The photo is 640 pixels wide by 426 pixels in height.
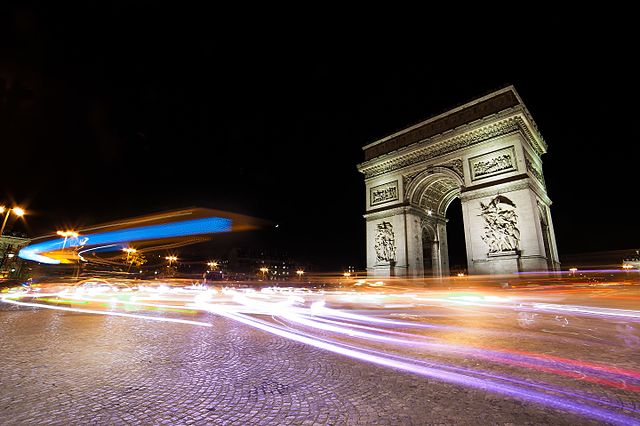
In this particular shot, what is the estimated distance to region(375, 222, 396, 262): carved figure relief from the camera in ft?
83.7

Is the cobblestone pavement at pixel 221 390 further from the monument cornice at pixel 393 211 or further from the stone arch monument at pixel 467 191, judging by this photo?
the monument cornice at pixel 393 211

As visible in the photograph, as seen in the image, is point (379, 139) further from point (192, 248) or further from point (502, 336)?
point (192, 248)

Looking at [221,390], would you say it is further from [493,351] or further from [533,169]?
Answer: [533,169]

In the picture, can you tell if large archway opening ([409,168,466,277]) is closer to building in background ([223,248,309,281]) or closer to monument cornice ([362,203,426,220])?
monument cornice ([362,203,426,220])

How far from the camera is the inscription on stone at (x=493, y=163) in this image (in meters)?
20.6

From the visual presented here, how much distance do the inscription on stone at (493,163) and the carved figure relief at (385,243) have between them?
25.4ft

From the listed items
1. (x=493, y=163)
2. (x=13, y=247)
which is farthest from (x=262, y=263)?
(x=493, y=163)

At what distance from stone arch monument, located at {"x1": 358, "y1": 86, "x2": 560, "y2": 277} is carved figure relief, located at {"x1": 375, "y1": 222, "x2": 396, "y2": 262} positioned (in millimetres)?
85

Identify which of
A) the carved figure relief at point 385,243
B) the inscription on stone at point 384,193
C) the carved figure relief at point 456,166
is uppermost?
the carved figure relief at point 456,166

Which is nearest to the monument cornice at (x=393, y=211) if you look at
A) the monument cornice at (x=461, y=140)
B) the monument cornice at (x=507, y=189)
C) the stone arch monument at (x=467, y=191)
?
the stone arch monument at (x=467, y=191)

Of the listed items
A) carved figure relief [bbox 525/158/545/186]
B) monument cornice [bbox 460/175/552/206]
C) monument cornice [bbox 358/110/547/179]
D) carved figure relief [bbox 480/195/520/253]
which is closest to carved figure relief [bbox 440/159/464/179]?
monument cornice [bbox 358/110/547/179]

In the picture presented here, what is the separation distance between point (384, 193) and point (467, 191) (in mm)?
7505

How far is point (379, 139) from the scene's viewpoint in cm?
2956

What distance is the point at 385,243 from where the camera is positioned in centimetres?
2609
